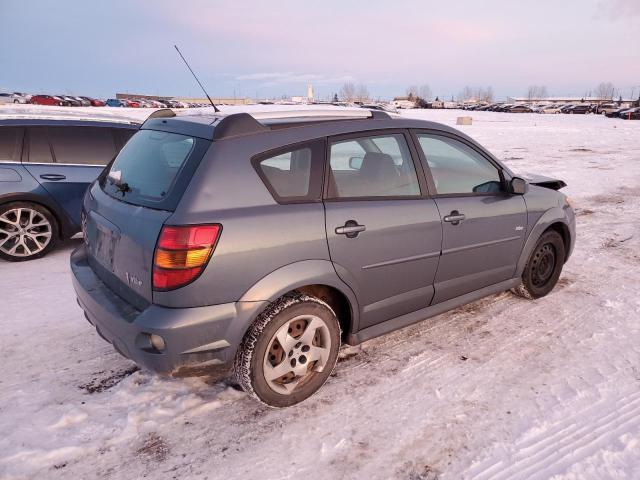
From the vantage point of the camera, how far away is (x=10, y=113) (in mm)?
5691

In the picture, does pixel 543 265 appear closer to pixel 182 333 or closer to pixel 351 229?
pixel 351 229

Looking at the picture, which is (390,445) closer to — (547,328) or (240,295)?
(240,295)

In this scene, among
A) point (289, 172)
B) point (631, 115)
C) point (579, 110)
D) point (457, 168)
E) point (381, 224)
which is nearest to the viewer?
point (289, 172)

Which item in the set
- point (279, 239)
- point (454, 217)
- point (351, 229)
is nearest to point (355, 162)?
point (351, 229)

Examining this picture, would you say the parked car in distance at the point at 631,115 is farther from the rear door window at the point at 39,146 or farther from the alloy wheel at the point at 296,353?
A: the alloy wheel at the point at 296,353

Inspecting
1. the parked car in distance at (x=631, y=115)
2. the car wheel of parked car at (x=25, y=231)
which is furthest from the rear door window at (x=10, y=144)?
the parked car in distance at (x=631, y=115)

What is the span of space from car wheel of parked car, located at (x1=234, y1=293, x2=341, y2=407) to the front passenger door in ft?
3.43

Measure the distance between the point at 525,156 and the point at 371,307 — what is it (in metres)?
13.3

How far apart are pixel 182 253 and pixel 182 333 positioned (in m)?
0.41

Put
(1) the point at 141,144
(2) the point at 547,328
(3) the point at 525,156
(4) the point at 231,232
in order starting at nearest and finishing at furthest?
(4) the point at 231,232, (1) the point at 141,144, (2) the point at 547,328, (3) the point at 525,156

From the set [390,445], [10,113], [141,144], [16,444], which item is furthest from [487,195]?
[10,113]

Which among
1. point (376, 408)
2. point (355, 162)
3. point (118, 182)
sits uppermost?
point (355, 162)

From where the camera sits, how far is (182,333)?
230cm

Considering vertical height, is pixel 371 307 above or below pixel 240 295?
below
